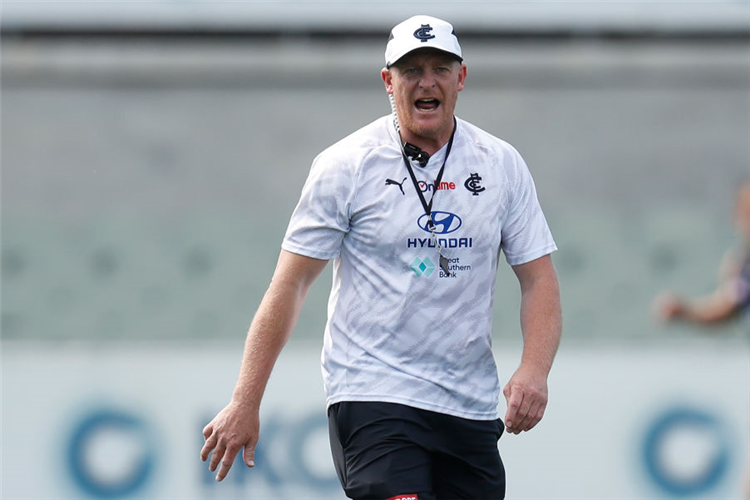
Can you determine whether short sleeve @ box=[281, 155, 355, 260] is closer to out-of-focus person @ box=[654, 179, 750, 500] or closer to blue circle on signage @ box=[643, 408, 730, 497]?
out-of-focus person @ box=[654, 179, 750, 500]

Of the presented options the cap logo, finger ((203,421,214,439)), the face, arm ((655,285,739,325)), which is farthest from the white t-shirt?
arm ((655,285,739,325))

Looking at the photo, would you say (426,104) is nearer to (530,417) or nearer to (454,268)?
(454,268)

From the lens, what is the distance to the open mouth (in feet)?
12.1

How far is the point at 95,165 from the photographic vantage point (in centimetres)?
862

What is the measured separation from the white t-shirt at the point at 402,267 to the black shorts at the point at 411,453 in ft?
0.15

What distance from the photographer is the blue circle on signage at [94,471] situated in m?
7.58

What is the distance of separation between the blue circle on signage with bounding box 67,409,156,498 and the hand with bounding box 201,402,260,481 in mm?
4282

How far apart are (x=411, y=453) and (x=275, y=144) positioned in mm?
5279

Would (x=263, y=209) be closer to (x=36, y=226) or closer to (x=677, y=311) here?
(x=36, y=226)

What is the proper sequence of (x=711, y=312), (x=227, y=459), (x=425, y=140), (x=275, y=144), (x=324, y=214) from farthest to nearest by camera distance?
(x=275, y=144)
(x=711, y=312)
(x=425, y=140)
(x=324, y=214)
(x=227, y=459)

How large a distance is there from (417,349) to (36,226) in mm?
5636

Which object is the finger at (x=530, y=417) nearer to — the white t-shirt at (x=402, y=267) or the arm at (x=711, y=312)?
the white t-shirt at (x=402, y=267)

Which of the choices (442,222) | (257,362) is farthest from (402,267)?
(257,362)

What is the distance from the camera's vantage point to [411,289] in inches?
144
